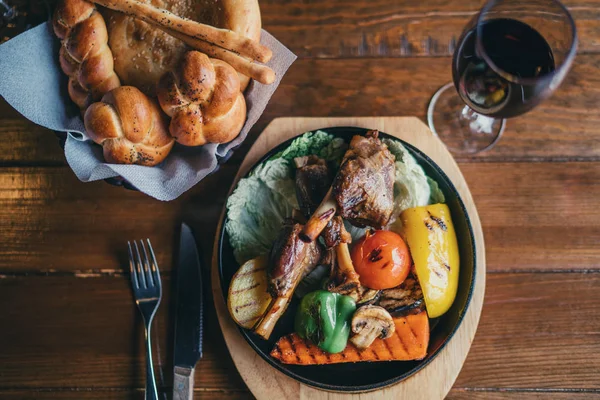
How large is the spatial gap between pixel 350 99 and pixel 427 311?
2.18 ft

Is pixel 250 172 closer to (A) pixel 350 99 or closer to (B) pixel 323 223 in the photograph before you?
(B) pixel 323 223

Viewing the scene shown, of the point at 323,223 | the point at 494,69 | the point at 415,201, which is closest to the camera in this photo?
the point at 494,69

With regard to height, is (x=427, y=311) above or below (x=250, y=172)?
below

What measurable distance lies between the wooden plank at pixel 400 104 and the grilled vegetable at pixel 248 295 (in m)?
0.45

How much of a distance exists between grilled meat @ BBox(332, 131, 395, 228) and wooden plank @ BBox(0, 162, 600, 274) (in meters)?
0.35

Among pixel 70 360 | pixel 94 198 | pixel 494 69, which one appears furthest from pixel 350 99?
pixel 70 360

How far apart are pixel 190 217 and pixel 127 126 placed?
37 centimetres

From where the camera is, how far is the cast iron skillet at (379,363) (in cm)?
129

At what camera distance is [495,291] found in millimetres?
1479

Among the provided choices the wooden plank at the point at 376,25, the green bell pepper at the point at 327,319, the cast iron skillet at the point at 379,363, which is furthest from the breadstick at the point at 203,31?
the green bell pepper at the point at 327,319

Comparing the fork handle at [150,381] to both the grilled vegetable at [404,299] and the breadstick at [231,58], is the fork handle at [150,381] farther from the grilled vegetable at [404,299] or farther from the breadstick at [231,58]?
the breadstick at [231,58]

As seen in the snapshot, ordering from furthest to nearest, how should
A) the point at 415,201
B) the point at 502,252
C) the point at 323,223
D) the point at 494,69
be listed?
the point at 502,252, the point at 415,201, the point at 323,223, the point at 494,69

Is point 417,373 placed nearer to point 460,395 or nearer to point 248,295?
point 460,395

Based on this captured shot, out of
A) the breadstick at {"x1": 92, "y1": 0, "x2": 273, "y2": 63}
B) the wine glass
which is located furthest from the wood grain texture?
the breadstick at {"x1": 92, "y1": 0, "x2": 273, "y2": 63}
